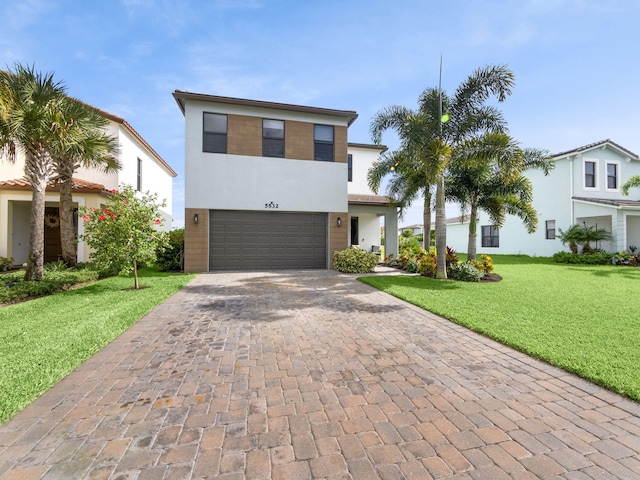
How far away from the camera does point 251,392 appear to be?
305 centimetres

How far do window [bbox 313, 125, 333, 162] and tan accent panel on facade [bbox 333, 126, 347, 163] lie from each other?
199 mm

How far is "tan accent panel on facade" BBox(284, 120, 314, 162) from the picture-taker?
536 inches

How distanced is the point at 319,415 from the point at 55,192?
53.2ft

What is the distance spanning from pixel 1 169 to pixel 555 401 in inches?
827

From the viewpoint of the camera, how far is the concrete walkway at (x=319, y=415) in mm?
A: 2049

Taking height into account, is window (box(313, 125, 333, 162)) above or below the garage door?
above

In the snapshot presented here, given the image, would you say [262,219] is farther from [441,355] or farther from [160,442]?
[160,442]

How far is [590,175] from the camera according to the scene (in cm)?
1962

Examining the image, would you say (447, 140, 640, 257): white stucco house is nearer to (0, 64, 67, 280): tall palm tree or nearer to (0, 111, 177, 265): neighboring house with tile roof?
(0, 64, 67, 280): tall palm tree

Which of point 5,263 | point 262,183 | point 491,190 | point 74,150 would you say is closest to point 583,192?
point 491,190

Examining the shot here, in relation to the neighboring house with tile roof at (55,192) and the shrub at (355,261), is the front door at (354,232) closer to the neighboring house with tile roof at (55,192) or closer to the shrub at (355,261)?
the shrub at (355,261)

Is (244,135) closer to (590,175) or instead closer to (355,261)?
(355,261)

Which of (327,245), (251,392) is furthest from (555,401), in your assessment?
(327,245)

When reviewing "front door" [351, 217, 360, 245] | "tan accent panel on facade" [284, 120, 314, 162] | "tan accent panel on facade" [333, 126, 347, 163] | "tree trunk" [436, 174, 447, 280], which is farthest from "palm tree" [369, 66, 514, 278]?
"front door" [351, 217, 360, 245]
